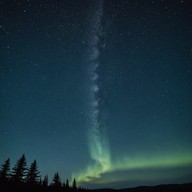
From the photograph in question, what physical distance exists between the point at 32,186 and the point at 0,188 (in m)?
7.79

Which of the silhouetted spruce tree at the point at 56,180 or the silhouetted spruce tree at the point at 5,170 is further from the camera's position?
the silhouetted spruce tree at the point at 56,180

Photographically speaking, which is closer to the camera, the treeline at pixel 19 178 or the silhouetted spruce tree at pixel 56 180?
the treeline at pixel 19 178

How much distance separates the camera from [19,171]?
3809 cm

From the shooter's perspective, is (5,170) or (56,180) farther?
(56,180)

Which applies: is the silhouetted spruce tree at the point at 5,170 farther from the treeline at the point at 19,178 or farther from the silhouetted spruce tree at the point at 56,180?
the silhouetted spruce tree at the point at 56,180

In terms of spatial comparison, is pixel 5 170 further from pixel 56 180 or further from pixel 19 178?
pixel 56 180

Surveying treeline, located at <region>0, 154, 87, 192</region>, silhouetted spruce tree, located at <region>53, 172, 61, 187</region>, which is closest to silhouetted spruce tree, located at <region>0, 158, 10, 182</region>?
treeline, located at <region>0, 154, 87, 192</region>

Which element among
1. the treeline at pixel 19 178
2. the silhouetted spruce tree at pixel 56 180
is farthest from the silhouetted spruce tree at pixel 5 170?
the silhouetted spruce tree at pixel 56 180

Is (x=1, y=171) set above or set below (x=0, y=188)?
above

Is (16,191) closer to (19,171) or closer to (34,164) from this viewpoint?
(19,171)

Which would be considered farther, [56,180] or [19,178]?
[56,180]

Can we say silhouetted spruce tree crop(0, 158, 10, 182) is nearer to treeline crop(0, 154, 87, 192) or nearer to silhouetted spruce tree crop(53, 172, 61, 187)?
treeline crop(0, 154, 87, 192)

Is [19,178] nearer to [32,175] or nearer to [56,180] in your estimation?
[32,175]

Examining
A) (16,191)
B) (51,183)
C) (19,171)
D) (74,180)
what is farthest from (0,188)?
(74,180)
